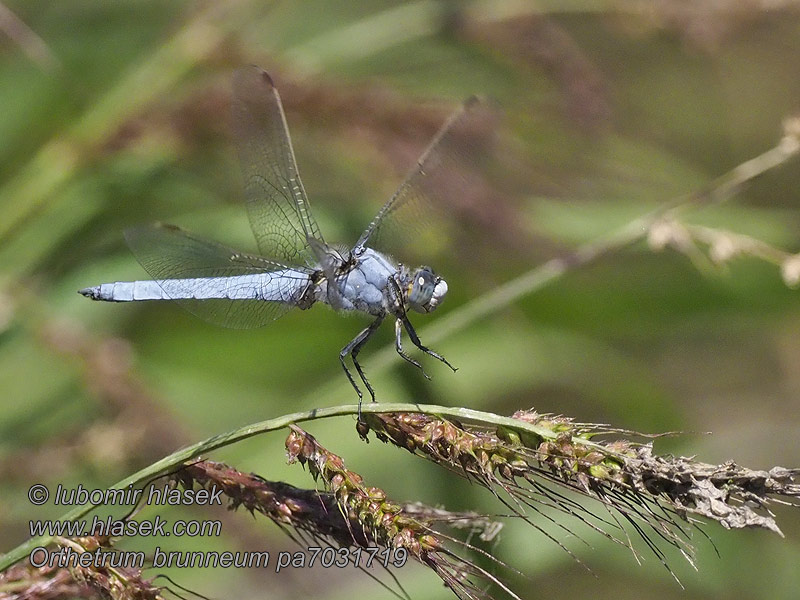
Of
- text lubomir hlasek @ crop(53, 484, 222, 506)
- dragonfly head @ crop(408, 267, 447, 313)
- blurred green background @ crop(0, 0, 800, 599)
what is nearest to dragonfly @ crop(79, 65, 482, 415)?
dragonfly head @ crop(408, 267, 447, 313)

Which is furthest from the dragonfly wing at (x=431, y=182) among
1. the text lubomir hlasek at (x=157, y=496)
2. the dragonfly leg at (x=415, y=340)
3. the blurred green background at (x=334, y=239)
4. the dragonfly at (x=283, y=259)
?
the text lubomir hlasek at (x=157, y=496)

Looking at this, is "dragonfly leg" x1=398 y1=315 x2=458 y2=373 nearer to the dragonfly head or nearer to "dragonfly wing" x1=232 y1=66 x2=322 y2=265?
the dragonfly head

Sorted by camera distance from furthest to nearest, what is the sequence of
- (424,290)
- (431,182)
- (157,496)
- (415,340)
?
1. (431,182)
2. (424,290)
3. (415,340)
4. (157,496)

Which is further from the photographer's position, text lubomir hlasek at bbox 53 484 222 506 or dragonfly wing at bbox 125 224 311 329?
dragonfly wing at bbox 125 224 311 329

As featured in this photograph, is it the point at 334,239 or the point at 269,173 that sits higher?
the point at 334,239

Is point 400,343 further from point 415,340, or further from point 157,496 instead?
point 157,496

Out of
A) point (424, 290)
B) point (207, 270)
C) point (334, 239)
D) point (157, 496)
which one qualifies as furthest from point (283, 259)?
point (157, 496)

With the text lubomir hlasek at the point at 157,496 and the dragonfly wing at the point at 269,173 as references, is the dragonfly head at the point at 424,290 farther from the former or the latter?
the text lubomir hlasek at the point at 157,496
